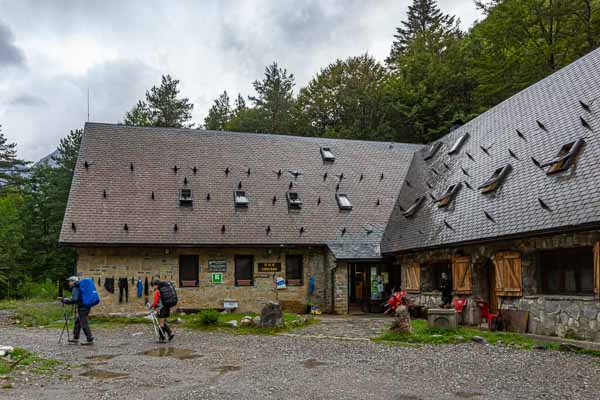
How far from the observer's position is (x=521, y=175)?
14.6 m

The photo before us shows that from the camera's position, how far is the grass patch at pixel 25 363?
856 centimetres

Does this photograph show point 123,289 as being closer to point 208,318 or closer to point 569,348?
point 208,318

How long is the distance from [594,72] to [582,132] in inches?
113

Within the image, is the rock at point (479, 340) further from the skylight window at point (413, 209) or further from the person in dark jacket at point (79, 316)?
the skylight window at point (413, 209)

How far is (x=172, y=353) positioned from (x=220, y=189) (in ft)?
37.8

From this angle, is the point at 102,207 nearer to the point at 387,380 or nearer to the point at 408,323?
the point at 408,323

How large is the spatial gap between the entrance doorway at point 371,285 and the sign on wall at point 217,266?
5.06 metres

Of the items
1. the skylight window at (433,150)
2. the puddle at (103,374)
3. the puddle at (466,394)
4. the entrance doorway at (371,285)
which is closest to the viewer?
the puddle at (466,394)

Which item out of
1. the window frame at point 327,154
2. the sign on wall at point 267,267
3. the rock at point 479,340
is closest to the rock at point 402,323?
the rock at point 479,340

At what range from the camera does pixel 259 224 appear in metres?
20.6

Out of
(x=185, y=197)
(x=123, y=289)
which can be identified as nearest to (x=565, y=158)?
(x=185, y=197)

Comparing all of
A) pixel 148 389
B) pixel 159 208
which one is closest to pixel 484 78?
pixel 159 208

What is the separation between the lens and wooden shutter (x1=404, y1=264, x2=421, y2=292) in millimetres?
17906

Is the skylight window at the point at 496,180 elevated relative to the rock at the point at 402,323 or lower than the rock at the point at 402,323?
elevated
